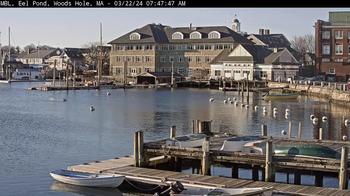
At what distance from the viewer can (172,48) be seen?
114125 millimetres

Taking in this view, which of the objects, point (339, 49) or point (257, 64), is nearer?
point (339, 49)

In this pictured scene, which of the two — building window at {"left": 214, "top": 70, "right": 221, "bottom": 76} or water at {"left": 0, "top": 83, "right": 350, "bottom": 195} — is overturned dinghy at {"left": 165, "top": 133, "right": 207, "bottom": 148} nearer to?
water at {"left": 0, "top": 83, "right": 350, "bottom": 195}

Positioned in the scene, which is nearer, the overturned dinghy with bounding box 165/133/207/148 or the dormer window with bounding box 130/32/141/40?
the overturned dinghy with bounding box 165/133/207/148

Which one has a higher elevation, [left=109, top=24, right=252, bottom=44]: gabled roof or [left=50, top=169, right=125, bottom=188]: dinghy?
[left=109, top=24, right=252, bottom=44]: gabled roof

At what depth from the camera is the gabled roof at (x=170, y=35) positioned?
107938 mm

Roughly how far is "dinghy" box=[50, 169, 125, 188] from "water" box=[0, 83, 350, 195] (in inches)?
12.4

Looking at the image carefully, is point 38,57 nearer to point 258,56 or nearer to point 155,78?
point 155,78

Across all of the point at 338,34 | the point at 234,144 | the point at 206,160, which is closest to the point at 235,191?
the point at 206,160

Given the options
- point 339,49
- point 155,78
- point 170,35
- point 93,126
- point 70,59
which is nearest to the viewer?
point 93,126

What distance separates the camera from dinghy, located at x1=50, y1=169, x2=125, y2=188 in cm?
2073

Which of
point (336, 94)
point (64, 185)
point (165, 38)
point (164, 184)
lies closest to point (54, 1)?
point (164, 184)

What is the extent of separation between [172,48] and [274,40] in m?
34.4

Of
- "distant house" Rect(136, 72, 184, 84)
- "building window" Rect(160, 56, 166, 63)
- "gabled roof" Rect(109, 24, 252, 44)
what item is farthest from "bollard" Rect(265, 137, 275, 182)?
"building window" Rect(160, 56, 166, 63)

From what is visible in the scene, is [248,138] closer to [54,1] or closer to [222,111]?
[54,1]
